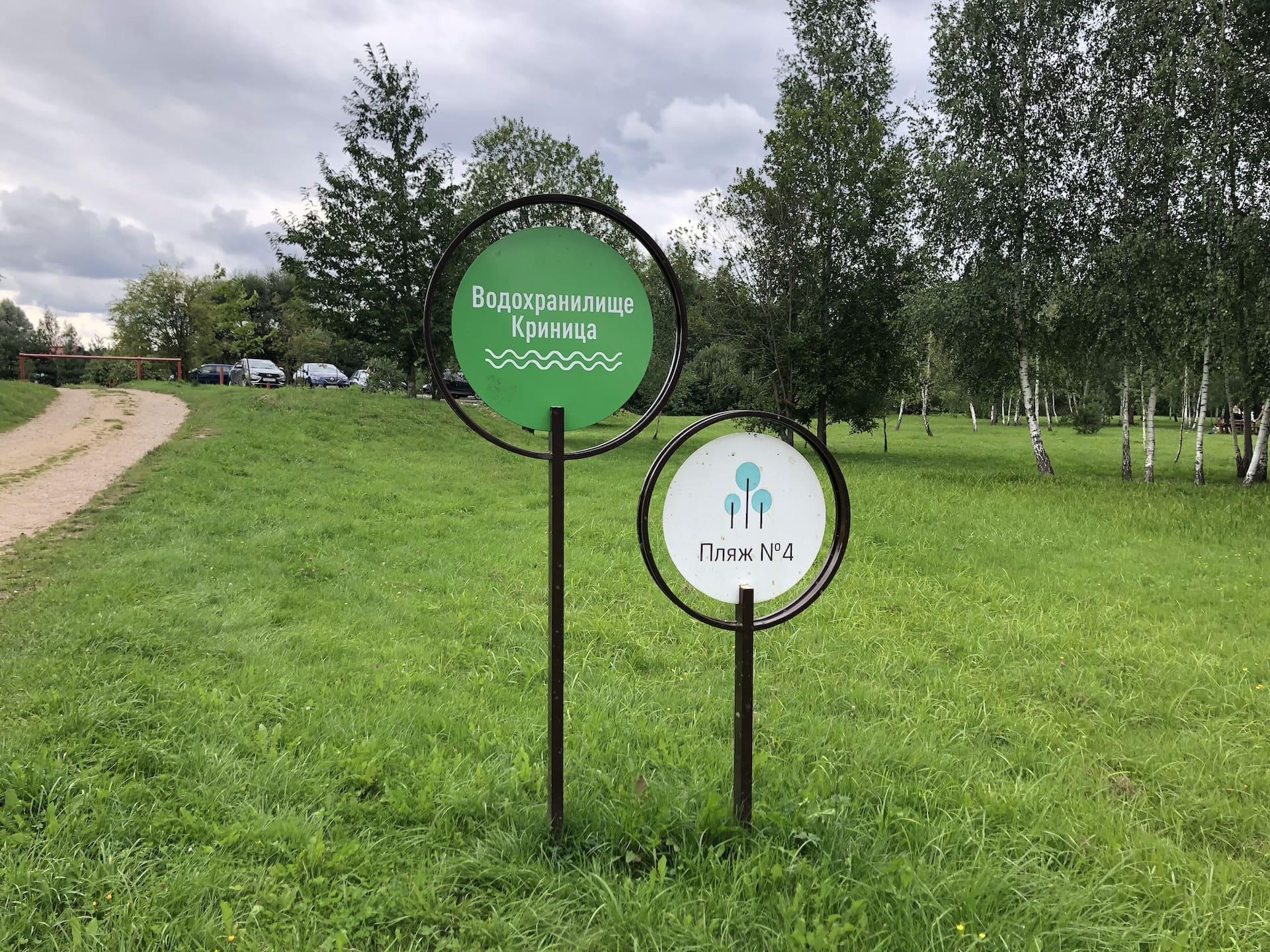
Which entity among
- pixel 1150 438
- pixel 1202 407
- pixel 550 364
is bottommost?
pixel 1150 438

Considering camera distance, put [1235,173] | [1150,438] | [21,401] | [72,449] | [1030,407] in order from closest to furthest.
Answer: [1235,173] < [72,449] < [1150,438] < [1030,407] < [21,401]

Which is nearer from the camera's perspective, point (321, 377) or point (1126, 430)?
point (1126, 430)

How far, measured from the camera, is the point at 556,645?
2543mm

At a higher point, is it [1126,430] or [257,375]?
[257,375]

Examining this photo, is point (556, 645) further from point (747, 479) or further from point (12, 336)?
point (12, 336)

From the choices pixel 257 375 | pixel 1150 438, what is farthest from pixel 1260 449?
pixel 257 375

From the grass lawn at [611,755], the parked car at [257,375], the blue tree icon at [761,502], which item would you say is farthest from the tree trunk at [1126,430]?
the parked car at [257,375]

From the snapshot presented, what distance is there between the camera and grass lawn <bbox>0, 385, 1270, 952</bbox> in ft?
7.18

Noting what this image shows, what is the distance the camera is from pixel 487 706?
12.0 ft

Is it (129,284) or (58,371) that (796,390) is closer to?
(58,371)

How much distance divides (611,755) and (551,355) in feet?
5.90

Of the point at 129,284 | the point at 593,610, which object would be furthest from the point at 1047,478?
the point at 129,284

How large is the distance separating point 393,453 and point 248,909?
12.7 m

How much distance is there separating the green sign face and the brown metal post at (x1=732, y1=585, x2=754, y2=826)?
2.85ft
